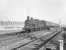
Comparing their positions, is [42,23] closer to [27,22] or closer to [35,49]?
[27,22]

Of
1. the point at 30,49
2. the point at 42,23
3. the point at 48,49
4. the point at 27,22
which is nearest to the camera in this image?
the point at 30,49

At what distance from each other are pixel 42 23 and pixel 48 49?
2603cm

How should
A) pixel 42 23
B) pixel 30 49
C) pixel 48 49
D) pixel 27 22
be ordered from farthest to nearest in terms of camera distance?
pixel 42 23
pixel 27 22
pixel 48 49
pixel 30 49

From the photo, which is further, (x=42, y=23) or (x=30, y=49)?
(x=42, y=23)

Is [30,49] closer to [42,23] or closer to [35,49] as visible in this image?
[35,49]

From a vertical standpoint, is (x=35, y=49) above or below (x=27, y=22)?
below

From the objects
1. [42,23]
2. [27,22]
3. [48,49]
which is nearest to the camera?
[48,49]

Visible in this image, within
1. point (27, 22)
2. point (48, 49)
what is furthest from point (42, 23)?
point (48, 49)

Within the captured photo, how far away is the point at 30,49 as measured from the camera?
4.88 metres

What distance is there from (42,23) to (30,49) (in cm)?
2650

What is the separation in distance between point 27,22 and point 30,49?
1882 centimetres

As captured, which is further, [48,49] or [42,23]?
[42,23]

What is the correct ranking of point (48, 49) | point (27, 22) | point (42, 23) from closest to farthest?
point (48, 49) → point (27, 22) → point (42, 23)

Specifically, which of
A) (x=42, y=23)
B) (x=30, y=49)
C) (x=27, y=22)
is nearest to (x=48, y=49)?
(x=30, y=49)
